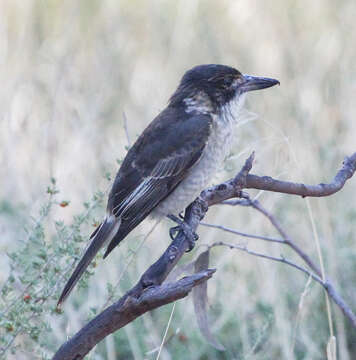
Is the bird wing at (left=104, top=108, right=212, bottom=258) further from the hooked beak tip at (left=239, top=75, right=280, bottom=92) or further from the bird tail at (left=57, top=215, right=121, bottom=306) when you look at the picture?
the hooked beak tip at (left=239, top=75, right=280, bottom=92)

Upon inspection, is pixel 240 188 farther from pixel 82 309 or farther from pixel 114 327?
pixel 82 309

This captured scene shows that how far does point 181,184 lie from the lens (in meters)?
3.72

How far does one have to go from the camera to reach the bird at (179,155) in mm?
3656

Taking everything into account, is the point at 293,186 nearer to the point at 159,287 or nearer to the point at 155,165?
the point at 159,287

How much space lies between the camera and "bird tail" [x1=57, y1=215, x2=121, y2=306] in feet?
9.92

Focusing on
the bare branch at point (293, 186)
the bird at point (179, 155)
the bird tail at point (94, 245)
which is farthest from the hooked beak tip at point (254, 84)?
the bare branch at point (293, 186)

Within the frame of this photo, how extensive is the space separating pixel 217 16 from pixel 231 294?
3716 millimetres

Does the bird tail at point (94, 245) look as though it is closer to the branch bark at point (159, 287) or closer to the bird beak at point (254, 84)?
the branch bark at point (159, 287)

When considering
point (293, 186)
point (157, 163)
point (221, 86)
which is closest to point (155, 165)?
point (157, 163)

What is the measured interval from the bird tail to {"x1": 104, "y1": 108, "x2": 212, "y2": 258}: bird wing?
6cm

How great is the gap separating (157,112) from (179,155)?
2223 mm

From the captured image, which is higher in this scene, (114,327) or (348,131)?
(348,131)

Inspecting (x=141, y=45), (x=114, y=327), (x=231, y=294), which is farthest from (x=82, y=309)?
(x=141, y=45)

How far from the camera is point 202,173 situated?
369 centimetres
